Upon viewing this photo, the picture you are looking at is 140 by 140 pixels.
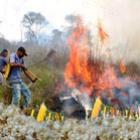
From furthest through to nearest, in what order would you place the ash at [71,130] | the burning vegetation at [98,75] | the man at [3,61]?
the man at [3,61], the burning vegetation at [98,75], the ash at [71,130]

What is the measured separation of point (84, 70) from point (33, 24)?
4.92 ft

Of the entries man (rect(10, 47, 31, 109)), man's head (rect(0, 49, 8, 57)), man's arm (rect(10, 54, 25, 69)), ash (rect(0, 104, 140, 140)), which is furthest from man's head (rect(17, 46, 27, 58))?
ash (rect(0, 104, 140, 140))

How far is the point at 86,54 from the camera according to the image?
10.1 meters

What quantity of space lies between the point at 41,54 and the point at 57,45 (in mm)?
379

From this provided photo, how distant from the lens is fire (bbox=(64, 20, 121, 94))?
32.7 feet

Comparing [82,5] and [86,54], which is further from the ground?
[82,5]

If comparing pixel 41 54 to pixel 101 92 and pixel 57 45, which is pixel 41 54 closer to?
pixel 57 45

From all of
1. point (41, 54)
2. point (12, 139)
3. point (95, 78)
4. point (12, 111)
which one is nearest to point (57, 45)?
point (41, 54)

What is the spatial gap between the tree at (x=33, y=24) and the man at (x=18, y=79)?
41 centimetres

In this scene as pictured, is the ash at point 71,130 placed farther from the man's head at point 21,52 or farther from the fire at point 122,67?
the fire at point 122,67

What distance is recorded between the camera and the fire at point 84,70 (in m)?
9.95

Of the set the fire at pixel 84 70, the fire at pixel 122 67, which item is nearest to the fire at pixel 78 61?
the fire at pixel 84 70

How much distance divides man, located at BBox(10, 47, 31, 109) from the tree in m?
0.41

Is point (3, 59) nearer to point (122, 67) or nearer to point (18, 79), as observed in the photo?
point (18, 79)
